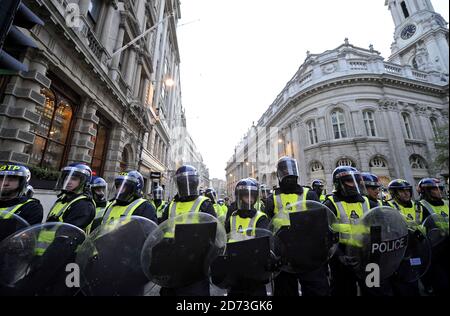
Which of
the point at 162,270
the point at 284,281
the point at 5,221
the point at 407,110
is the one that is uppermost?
the point at 407,110

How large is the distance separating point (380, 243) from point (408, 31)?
1905 inches

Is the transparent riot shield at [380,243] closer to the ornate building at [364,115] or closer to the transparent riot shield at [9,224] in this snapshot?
the transparent riot shield at [9,224]

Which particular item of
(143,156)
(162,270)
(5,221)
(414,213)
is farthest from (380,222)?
(143,156)

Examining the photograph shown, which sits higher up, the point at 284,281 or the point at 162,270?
the point at 162,270

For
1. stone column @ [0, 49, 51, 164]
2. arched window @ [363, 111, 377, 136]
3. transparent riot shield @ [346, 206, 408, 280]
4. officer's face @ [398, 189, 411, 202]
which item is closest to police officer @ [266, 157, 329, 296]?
transparent riot shield @ [346, 206, 408, 280]

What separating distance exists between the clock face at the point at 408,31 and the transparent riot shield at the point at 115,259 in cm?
4877

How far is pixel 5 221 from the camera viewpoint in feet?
6.77

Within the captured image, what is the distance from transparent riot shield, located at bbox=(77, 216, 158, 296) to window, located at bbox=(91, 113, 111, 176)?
9.23 meters

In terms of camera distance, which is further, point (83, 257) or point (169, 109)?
point (169, 109)
